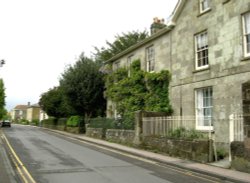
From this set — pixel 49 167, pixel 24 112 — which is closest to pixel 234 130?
pixel 49 167

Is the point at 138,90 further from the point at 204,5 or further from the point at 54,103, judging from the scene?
the point at 54,103

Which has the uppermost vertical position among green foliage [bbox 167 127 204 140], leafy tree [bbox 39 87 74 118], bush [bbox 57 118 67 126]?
leafy tree [bbox 39 87 74 118]

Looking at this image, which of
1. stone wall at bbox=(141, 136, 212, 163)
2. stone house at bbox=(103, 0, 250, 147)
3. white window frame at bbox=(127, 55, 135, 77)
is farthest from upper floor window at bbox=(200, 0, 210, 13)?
white window frame at bbox=(127, 55, 135, 77)

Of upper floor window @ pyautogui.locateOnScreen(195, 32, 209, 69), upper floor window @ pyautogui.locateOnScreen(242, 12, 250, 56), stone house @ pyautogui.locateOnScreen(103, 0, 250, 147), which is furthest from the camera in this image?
upper floor window @ pyautogui.locateOnScreen(195, 32, 209, 69)

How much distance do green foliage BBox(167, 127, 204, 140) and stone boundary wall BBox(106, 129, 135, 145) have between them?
4.53 m

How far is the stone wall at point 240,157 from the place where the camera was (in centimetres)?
1138

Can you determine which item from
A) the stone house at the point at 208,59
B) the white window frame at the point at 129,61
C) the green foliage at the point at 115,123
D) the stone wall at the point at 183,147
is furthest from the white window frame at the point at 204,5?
the white window frame at the point at 129,61

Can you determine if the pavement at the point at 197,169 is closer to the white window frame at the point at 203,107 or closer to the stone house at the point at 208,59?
the stone house at the point at 208,59

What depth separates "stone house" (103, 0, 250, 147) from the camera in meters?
15.4

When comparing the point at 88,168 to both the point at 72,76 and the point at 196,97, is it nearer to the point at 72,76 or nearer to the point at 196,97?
the point at 196,97

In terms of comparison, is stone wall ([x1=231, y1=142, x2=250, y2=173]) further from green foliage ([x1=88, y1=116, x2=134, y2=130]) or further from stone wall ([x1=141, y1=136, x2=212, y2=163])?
green foliage ([x1=88, y1=116, x2=134, y2=130])

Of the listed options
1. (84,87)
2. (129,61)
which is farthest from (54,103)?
(129,61)

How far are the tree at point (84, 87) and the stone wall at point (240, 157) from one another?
2269cm

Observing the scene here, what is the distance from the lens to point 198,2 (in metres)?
18.9
